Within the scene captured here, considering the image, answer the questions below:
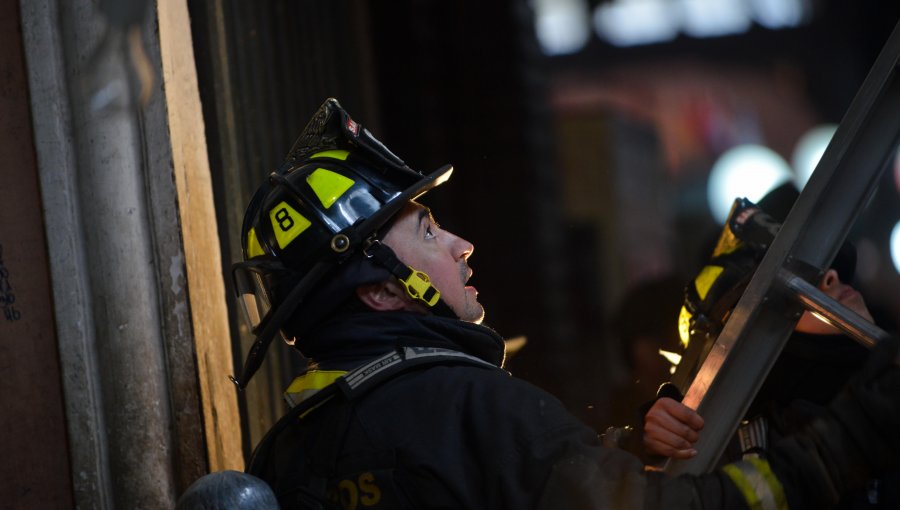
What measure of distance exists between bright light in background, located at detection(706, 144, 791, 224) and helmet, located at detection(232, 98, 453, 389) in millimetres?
10773

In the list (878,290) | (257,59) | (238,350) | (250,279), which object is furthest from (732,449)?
(878,290)

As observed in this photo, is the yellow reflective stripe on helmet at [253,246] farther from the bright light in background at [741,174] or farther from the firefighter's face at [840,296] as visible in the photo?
the bright light in background at [741,174]

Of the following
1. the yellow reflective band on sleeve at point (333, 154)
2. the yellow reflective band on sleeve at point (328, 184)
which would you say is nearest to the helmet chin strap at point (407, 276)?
the yellow reflective band on sleeve at point (328, 184)

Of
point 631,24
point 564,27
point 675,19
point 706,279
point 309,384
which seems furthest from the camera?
point 675,19

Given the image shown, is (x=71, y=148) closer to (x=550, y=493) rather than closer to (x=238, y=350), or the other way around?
(x=238, y=350)

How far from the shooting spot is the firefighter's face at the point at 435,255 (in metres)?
2.58

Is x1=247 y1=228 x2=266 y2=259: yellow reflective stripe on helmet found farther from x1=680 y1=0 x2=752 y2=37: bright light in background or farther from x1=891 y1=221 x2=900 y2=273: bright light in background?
x1=680 y1=0 x2=752 y2=37: bright light in background

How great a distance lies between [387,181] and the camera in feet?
8.55

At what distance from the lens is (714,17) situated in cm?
1642

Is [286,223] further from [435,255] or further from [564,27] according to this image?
[564,27]

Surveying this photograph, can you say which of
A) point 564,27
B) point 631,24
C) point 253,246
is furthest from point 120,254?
point 631,24

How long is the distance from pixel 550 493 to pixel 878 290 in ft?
27.3

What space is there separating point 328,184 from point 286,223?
0.15m

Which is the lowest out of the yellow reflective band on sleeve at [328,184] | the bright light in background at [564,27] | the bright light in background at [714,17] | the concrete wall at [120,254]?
the bright light in background at [564,27]
